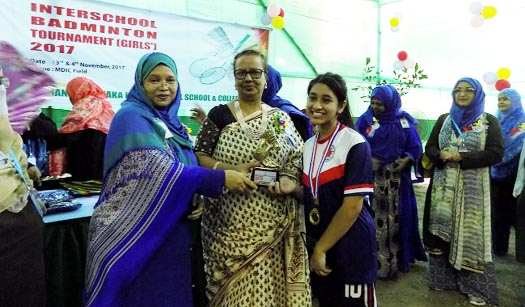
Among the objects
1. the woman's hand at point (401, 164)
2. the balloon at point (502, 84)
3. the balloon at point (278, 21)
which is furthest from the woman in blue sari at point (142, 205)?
the balloon at point (502, 84)

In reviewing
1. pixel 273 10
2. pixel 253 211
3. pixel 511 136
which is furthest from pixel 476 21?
pixel 253 211

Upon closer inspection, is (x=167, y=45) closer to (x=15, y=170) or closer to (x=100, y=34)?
(x=100, y=34)

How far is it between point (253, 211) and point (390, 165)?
1.80m

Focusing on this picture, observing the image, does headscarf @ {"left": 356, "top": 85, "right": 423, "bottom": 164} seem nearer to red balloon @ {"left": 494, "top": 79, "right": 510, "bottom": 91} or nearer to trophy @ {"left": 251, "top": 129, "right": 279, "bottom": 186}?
trophy @ {"left": 251, "top": 129, "right": 279, "bottom": 186}

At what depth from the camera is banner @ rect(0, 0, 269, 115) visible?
3.34 meters

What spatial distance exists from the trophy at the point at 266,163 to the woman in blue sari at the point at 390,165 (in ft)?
5.31

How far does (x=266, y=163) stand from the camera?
5.42 ft

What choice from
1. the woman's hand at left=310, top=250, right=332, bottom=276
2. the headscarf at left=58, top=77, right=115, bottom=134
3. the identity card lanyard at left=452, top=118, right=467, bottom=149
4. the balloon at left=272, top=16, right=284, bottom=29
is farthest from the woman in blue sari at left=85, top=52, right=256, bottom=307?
the balloon at left=272, top=16, right=284, bottom=29

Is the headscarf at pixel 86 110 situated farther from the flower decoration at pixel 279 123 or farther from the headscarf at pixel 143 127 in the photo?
the flower decoration at pixel 279 123

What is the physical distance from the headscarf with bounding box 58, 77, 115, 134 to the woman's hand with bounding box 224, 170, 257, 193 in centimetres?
167

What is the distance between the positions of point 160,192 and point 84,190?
1.07 m

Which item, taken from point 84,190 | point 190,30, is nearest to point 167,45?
point 190,30

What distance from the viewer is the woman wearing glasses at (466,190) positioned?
2.61 meters

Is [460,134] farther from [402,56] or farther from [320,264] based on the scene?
[402,56]
